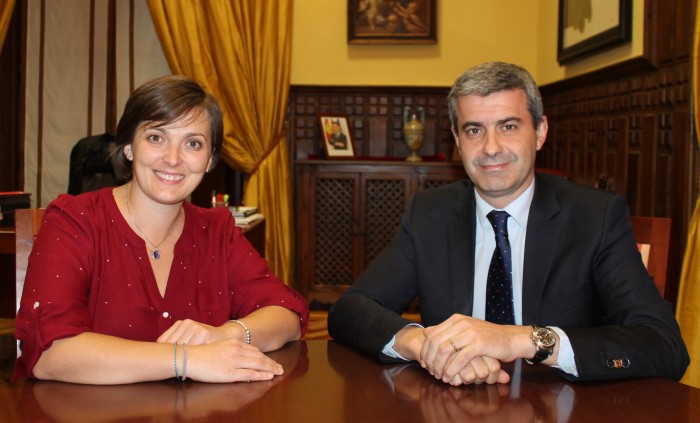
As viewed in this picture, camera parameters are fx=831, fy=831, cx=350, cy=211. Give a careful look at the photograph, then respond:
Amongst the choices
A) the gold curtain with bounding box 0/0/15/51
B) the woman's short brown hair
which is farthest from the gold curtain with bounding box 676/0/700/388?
the gold curtain with bounding box 0/0/15/51

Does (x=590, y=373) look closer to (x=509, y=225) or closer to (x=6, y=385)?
(x=509, y=225)

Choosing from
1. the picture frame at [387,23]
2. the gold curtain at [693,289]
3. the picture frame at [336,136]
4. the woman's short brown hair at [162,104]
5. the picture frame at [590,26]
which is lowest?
the gold curtain at [693,289]

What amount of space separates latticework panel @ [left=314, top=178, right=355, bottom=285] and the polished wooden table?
14.7 ft

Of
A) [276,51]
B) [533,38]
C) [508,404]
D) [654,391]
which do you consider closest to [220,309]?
[508,404]

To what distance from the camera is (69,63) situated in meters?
6.11

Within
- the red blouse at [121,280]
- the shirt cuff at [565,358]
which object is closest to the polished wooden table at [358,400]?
the shirt cuff at [565,358]

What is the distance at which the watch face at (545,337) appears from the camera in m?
1.71

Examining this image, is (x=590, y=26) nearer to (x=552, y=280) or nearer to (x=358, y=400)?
(x=552, y=280)

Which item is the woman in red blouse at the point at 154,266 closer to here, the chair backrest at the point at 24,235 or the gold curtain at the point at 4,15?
the chair backrest at the point at 24,235

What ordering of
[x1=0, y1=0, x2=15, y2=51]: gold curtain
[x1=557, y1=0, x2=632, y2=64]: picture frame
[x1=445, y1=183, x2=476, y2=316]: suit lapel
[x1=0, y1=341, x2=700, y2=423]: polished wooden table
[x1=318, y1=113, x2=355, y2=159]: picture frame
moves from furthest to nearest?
[x1=318, y1=113, x2=355, y2=159]: picture frame → [x1=0, y1=0, x2=15, y2=51]: gold curtain → [x1=557, y1=0, x2=632, y2=64]: picture frame → [x1=445, y1=183, x2=476, y2=316]: suit lapel → [x1=0, y1=341, x2=700, y2=423]: polished wooden table

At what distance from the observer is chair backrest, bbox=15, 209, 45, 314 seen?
204cm

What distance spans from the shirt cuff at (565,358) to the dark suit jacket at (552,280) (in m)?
0.02

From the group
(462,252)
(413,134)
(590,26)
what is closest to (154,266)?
(462,252)

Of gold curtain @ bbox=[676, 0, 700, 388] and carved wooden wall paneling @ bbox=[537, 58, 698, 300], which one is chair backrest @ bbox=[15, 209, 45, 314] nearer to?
gold curtain @ bbox=[676, 0, 700, 388]
